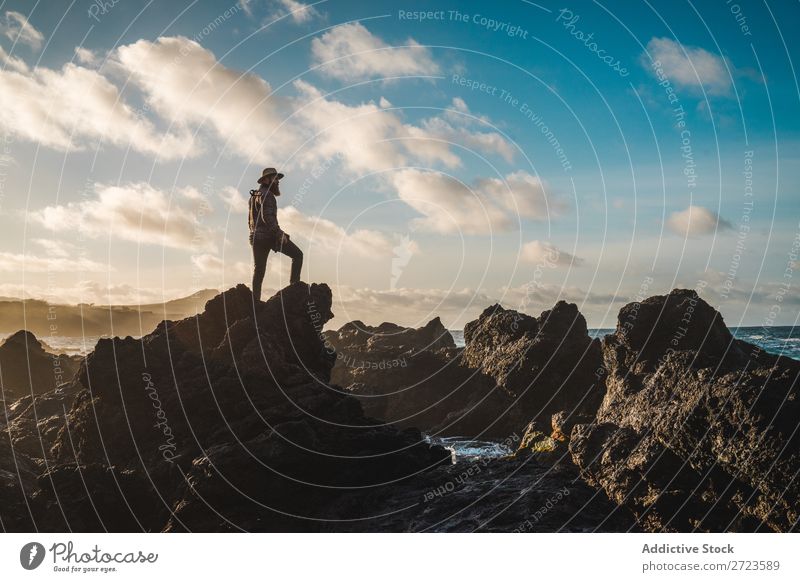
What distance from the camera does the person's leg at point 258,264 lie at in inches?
818

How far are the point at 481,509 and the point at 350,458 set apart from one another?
213 inches

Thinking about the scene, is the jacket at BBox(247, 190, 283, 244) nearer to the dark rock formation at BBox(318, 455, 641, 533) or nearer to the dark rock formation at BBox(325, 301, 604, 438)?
the dark rock formation at BBox(318, 455, 641, 533)

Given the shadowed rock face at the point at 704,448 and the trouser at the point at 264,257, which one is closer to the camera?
the shadowed rock face at the point at 704,448

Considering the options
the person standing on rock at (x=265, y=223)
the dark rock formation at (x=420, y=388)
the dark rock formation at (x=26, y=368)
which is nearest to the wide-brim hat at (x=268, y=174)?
the person standing on rock at (x=265, y=223)

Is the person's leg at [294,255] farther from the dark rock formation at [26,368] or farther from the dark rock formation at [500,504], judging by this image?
the dark rock formation at [26,368]

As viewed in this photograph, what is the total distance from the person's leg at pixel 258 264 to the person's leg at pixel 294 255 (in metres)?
0.65

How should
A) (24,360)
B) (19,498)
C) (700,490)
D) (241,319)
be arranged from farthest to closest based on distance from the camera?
(24,360) → (241,319) → (19,498) → (700,490)

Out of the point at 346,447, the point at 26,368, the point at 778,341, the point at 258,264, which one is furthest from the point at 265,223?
the point at 778,341

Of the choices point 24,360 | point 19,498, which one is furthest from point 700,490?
point 24,360

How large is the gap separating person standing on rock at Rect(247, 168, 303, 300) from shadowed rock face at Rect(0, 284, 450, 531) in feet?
6.20

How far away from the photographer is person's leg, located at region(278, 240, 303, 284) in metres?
21.3

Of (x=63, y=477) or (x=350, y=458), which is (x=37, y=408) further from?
(x=350, y=458)

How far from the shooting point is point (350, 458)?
19.2m

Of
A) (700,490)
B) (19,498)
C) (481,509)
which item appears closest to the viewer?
(700,490)
